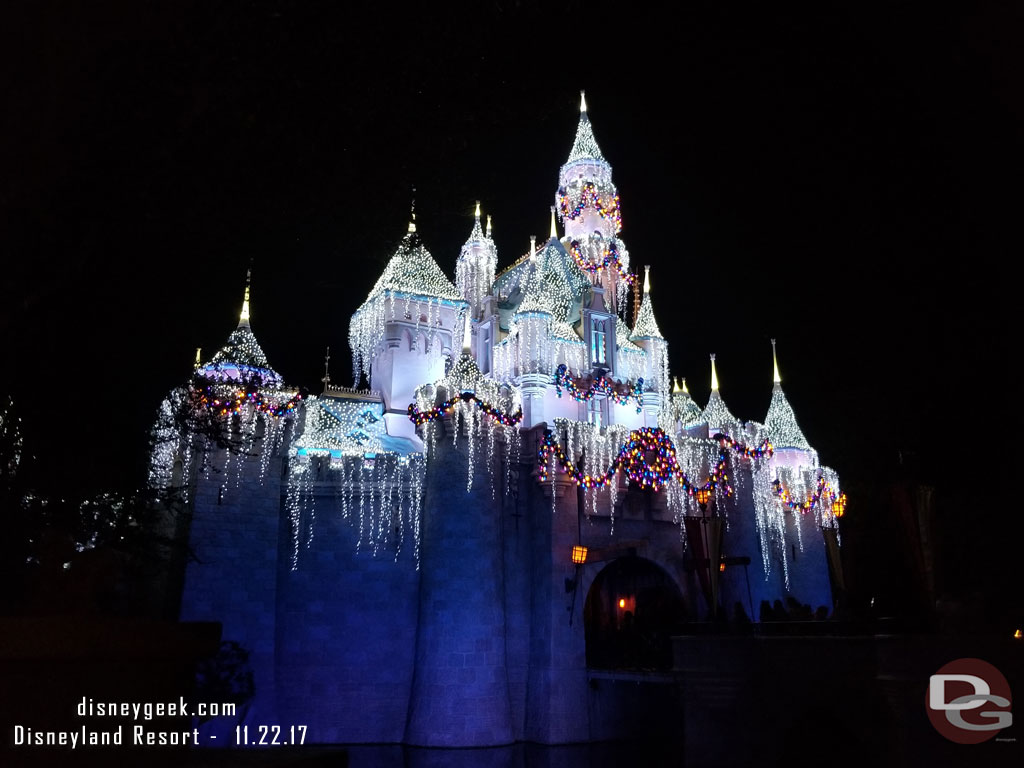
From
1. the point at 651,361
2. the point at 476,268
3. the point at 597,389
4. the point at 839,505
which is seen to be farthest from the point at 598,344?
the point at 839,505

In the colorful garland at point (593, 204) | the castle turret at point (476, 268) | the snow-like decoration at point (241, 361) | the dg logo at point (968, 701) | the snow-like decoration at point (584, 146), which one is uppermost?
the snow-like decoration at point (584, 146)

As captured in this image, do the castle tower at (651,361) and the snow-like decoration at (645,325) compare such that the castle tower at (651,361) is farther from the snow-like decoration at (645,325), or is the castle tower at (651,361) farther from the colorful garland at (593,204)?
the colorful garland at (593,204)

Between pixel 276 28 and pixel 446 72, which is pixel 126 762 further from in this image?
pixel 446 72

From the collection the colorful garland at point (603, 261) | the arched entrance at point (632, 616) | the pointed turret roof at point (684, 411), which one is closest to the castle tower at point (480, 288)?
the colorful garland at point (603, 261)

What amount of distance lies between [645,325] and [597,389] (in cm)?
455

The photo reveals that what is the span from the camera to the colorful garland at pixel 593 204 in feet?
95.5

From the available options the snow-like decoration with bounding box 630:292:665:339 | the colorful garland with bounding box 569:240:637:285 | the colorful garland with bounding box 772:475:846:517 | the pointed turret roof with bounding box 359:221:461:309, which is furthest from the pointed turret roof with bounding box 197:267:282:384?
the colorful garland with bounding box 772:475:846:517

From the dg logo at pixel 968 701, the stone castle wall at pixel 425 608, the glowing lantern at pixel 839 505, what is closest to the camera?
the dg logo at pixel 968 701

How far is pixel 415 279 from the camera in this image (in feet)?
83.6

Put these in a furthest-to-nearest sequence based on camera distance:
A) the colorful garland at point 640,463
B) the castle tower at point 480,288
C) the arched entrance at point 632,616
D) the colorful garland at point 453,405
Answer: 1. the castle tower at point 480,288
2. the colorful garland at point 640,463
3. the colorful garland at point 453,405
4. the arched entrance at point 632,616

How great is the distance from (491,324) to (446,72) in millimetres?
19531

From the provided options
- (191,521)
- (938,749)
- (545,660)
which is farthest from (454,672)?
(938,749)

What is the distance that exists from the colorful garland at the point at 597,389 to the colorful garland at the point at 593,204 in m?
7.05

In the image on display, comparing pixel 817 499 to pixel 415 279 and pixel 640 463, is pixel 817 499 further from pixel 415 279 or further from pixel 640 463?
pixel 415 279
